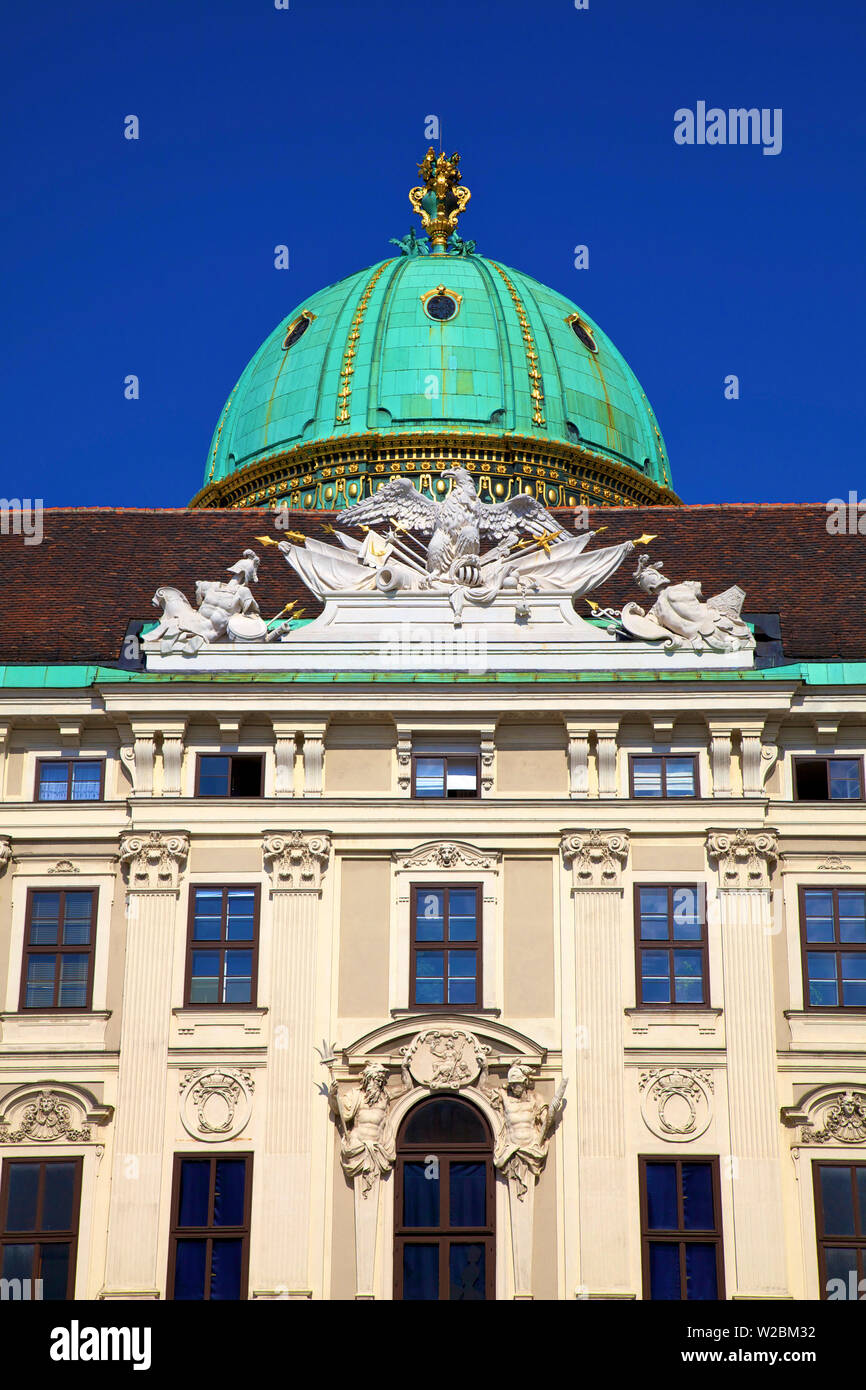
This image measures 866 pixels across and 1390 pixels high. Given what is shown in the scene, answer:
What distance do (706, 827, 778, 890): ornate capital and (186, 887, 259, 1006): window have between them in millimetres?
7060

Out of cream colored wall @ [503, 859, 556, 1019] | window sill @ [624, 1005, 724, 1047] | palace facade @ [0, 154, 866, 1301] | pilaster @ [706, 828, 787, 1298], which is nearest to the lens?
pilaster @ [706, 828, 787, 1298]

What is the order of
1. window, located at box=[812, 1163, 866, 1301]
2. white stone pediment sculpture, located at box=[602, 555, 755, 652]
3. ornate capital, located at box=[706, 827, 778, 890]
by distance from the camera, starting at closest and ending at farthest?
window, located at box=[812, 1163, 866, 1301], ornate capital, located at box=[706, 827, 778, 890], white stone pediment sculpture, located at box=[602, 555, 755, 652]

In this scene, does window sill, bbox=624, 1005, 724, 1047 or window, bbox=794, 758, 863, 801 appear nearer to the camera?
window sill, bbox=624, 1005, 724, 1047

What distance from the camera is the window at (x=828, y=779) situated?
36.7m

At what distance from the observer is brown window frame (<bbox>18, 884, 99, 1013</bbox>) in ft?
116

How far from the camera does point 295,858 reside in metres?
35.9

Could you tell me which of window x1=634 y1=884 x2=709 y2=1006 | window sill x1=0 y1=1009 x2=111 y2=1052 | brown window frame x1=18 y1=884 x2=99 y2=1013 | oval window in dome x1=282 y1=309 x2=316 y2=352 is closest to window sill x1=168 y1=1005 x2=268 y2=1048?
window sill x1=0 y1=1009 x2=111 y2=1052

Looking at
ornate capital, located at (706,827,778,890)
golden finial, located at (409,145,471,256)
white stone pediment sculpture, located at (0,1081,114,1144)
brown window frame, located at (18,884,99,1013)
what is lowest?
white stone pediment sculpture, located at (0,1081,114,1144)

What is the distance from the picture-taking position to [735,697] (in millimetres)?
36438

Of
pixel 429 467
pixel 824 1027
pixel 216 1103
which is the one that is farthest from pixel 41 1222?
pixel 429 467

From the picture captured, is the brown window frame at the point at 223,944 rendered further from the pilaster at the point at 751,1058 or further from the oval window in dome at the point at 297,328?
the oval window in dome at the point at 297,328

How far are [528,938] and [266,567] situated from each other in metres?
9.49

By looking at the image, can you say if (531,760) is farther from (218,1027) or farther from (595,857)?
(218,1027)

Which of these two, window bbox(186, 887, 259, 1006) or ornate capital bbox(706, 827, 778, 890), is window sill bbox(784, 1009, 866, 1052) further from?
window bbox(186, 887, 259, 1006)
